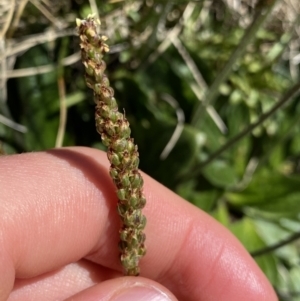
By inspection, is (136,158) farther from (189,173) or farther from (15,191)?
(189,173)

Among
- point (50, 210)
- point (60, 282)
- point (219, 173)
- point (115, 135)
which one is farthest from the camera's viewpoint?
point (219, 173)

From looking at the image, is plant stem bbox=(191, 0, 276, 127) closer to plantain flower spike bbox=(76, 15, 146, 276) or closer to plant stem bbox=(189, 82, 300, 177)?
plant stem bbox=(189, 82, 300, 177)

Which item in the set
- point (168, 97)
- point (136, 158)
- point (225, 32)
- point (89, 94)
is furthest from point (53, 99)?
point (136, 158)

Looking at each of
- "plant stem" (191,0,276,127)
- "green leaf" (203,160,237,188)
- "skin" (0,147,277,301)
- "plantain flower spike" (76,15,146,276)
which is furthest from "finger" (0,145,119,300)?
"green leaf" (203,160,237,188)

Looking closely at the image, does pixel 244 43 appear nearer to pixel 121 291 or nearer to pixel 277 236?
pixel 121 291

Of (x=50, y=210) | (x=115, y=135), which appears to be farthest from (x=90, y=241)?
(x=115, y=135)

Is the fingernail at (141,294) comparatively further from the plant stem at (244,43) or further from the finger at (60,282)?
the plant stem at (244,43)

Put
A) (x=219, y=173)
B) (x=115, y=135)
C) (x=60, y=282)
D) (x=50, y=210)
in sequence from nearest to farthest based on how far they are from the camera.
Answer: (x=115, y=135) → (x=50, y=210) → (x=60, y=282) → (x=219, y=173)
